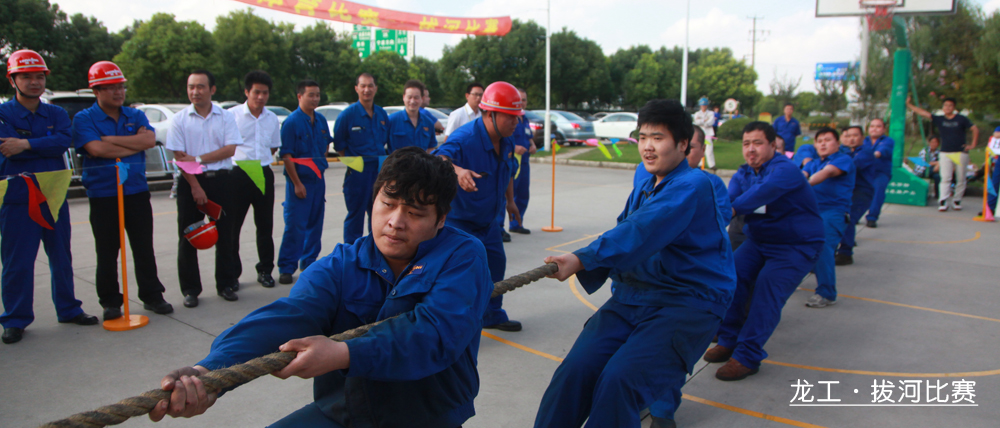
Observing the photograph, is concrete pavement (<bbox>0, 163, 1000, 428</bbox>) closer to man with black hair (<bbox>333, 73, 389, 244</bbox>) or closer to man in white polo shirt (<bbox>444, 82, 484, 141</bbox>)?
man with black hair (<bbox>333, 73, 389, 244</bbox>)

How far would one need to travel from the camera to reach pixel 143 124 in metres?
4.48

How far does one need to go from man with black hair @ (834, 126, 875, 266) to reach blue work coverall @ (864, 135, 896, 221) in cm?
64

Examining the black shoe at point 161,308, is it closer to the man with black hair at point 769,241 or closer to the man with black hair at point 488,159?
the man with black hair at point 488,159

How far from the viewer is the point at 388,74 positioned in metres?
36.6

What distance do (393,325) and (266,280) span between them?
4.21 m

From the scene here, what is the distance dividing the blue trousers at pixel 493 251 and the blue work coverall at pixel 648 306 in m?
1.59

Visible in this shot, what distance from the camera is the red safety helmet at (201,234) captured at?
4574 mm

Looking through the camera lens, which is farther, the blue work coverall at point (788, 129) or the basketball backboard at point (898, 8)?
the basketball backboard at point (898, 8)

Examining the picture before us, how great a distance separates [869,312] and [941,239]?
3942mm

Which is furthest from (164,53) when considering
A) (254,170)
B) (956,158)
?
(956,158)

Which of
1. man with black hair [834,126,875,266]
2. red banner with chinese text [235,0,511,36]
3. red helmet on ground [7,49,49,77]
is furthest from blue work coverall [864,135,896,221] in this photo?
red banner with chinese text [235,0,511,36]

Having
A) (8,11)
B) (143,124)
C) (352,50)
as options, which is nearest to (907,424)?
(143,124)

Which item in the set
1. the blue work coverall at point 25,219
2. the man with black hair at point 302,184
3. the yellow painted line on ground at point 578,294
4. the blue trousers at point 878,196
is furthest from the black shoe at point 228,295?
the blue trousers at point 878,196

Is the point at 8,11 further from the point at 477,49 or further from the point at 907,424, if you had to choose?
the point at 907,424
